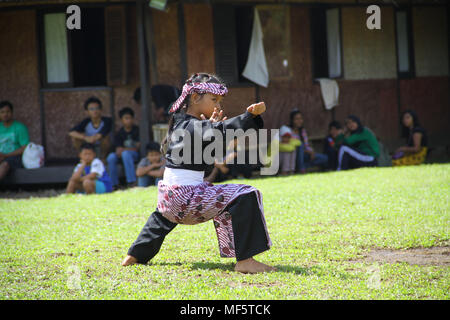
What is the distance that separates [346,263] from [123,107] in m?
8.31

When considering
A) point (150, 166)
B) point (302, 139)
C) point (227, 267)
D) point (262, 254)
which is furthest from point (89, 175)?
point (227, 267)

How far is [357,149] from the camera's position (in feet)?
40.4

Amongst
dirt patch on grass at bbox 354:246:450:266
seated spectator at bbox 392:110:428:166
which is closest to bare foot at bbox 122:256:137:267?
dirt patch on grass at bbox 354:246:450:266

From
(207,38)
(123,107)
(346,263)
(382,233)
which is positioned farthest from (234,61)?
(346,263)

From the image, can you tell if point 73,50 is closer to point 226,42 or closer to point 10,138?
point 10,138

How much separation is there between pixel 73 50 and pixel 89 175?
4.36m

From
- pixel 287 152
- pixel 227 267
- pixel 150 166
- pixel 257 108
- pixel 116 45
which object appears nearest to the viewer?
pixel 257 108

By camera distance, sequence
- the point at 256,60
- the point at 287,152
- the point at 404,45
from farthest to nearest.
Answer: the point at 404,45
the point at 256,60
the point at 287,152

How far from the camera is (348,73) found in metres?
14.0

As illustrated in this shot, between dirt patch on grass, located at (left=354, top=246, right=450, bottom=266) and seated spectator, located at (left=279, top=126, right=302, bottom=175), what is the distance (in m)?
6.63

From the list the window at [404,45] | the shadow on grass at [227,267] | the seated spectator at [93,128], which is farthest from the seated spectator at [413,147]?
the shadow on grass at [227,267]

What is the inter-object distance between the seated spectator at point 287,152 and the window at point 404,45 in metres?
4.30

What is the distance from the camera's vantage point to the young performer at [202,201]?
4539 millimetres
